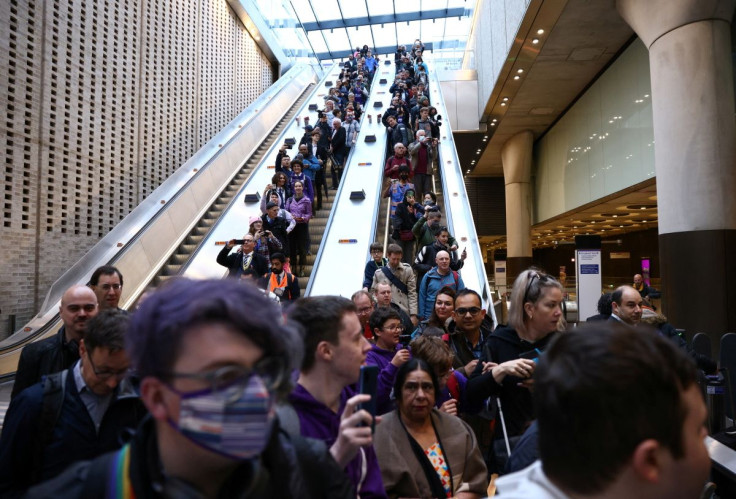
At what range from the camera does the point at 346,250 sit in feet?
29.3

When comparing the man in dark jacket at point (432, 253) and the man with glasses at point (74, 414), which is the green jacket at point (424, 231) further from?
the man with glasses at point (74, 414)

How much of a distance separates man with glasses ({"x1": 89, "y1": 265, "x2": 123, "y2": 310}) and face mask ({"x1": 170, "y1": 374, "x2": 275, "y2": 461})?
316 centimetres

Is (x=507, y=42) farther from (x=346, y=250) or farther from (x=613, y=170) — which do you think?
(x=346, y=250)

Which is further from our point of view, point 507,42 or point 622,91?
point 507,42

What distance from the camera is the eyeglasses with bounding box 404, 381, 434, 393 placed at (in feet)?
8.28

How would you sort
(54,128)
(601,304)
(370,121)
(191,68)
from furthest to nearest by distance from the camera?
(370,121), (191,68), (54,128), (601,304)

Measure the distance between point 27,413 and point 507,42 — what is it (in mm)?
14084

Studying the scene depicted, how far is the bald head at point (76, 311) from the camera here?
2.92m

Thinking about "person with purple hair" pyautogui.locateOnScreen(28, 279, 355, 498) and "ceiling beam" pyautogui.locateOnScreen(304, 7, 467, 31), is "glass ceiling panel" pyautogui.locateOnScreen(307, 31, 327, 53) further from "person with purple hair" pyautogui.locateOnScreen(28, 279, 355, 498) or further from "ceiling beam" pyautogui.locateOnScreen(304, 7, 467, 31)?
"person with purple hair" pyautogui.locateOnScreen(28, 279, 355, 498)

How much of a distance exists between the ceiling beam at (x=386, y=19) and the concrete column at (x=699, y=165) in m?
21.4

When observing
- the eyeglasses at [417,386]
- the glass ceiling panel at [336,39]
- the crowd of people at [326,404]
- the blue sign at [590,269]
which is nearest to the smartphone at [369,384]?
the crowd of people at [326,404]

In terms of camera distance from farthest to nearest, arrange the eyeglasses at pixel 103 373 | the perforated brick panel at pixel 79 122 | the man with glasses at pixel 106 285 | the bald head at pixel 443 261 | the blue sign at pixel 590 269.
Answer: the blue sign at pixel 590 269, the perforated brick panel at pixel 79 122, the bald head at pixel 443 261, the man with glasses at pixel 106 285, the eyeglasses at pixel 103 373

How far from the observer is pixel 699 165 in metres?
7.53

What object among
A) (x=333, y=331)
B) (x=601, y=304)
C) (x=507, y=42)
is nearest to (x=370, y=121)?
(x=507, y=42)
